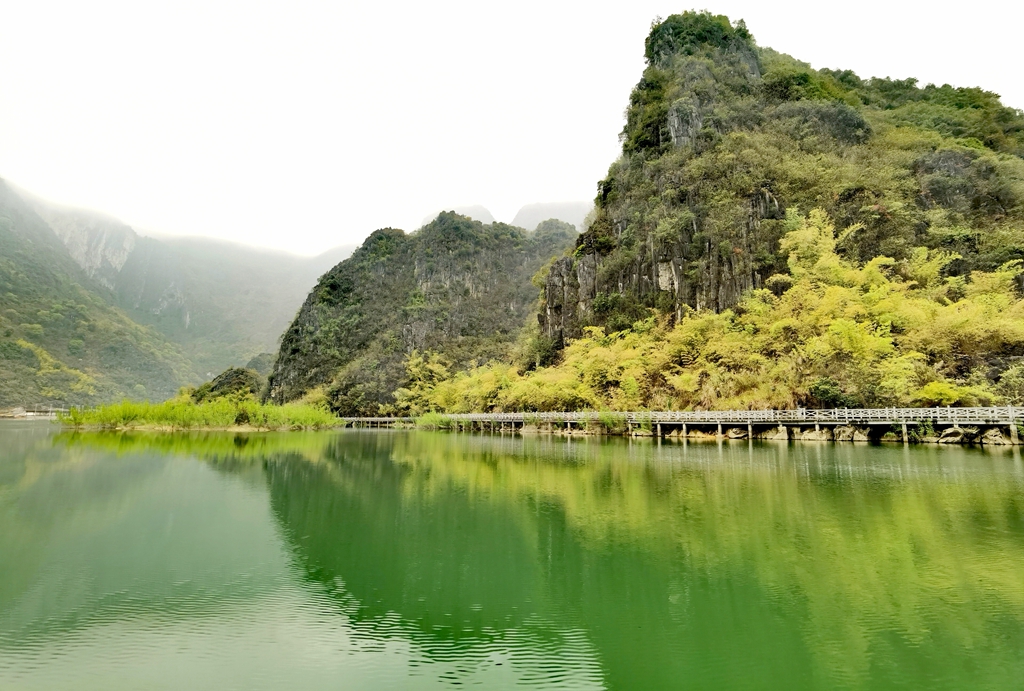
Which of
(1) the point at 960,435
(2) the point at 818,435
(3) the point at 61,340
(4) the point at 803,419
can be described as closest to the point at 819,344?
(4) the point at 803,419

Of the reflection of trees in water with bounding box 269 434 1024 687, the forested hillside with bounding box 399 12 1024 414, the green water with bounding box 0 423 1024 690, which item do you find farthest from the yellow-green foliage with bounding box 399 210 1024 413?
the green water with bounding box 0 423 1024 690

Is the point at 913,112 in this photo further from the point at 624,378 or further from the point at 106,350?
the point at 106,350

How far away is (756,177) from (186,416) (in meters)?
57.5

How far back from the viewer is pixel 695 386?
40.3m

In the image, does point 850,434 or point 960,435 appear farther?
point 850,434

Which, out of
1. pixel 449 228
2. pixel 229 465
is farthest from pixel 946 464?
pixel 449 228

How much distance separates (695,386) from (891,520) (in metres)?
29.0

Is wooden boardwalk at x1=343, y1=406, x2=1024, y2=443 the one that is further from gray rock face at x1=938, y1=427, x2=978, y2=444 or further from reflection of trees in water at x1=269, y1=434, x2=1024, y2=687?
reflection of trees in water at x1=269, y1=434, x2=1024, y2=687

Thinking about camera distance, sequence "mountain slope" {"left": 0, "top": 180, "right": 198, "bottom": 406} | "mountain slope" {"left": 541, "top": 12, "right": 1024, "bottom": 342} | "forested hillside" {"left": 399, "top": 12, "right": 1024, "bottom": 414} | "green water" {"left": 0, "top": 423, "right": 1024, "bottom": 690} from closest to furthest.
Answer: "green water" {"left": 0, "top": 423, "right": 1024, "bottom": 690}, "forested hillside" {"left": 399, "top": 12, "right": 1024, "bottom": 414}, "mountain slope" {"left": 541, "top": 12, "right": 1024, "bottom": 342}, "mountain slope" {"left": 0, "top": 180, "right": 198, "bottom": 406}

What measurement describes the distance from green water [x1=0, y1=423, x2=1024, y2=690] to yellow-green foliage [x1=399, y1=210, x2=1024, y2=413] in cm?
1611

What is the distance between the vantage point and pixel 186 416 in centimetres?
5272

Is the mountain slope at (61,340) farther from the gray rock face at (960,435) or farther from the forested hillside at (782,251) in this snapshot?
the gray rock face at (960,435)

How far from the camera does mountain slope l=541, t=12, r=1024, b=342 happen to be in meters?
43.2

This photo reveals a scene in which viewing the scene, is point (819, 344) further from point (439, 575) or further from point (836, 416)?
point (439, 575)
